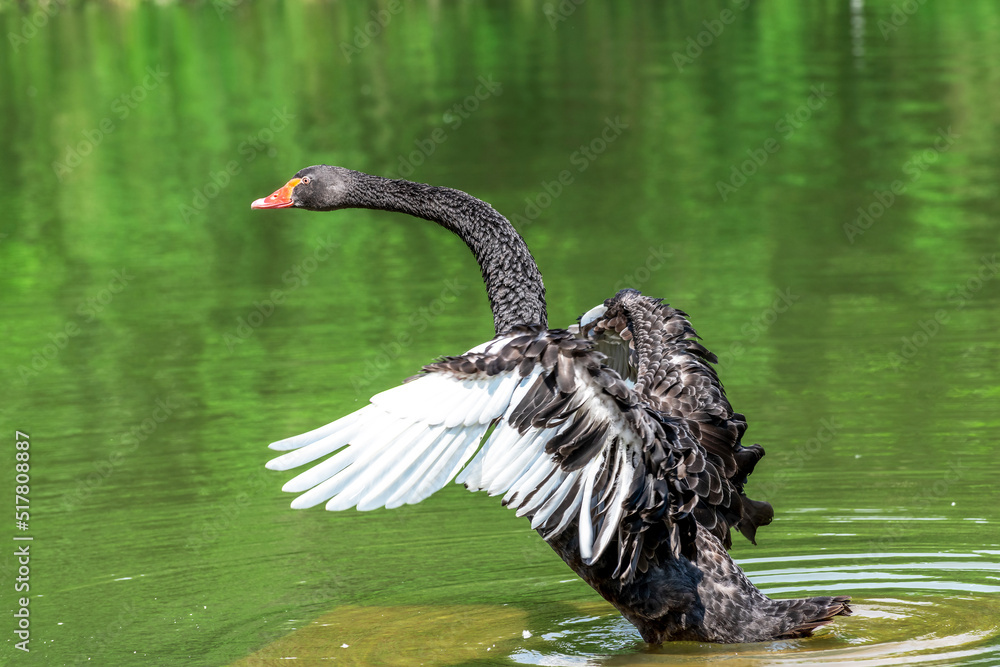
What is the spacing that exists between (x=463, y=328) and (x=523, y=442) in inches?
232

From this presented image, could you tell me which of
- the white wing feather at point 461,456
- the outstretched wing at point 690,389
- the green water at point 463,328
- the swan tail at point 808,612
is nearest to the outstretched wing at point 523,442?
the white wing feather at point 461,456

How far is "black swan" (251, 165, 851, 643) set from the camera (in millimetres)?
4902

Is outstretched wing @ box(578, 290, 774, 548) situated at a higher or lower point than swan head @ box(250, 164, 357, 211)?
lower

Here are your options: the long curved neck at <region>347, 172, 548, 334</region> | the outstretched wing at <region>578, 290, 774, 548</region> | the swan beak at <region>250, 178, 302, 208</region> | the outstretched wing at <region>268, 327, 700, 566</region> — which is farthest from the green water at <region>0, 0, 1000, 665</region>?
the swan beak at <region>250, 178, 302, 208</region>

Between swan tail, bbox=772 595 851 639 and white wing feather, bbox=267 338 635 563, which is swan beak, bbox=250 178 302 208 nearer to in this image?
white wing feather, bbox=267 338 635 563

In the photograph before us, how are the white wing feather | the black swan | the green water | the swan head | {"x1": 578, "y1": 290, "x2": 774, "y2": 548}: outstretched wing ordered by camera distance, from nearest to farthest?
1. the white wing feather
2. the black swan
3. {"x1": 578, "y1": 290, "x2": 774, "y2": 548}: outstretched wing
4. the green water
5. the swan head

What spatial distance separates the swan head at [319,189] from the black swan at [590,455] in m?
0.87

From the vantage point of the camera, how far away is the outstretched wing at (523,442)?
4.84 m

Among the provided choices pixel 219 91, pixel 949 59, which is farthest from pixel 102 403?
pixel 949 59

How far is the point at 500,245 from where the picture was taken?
6816mm

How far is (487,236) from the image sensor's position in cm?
690

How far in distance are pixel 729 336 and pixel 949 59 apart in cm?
1907

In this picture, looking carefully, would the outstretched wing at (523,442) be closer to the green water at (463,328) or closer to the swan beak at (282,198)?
the green water at (463,328)

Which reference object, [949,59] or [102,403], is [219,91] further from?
[102,403]
